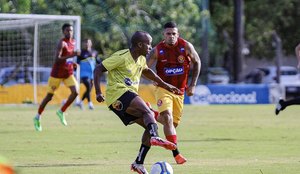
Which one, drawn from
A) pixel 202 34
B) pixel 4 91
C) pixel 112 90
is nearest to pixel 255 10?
pixel 202 34

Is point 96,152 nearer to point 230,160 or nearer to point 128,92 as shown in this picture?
point 230,160

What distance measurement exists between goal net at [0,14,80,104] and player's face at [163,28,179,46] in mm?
17996

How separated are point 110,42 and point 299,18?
1773cm

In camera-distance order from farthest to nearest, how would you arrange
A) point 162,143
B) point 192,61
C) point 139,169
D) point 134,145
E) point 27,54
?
point 27,54
point 134,145
point 192,61
point 139,169
point 162,143

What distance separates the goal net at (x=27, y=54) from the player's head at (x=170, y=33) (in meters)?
18.0

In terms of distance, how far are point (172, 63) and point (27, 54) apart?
2284 centimetres

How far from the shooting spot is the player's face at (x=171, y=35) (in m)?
13.2

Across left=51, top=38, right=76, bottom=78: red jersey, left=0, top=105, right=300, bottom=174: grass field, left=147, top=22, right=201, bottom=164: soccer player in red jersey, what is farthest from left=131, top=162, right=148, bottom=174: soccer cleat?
left=51, top=38, right=76, bottom=78: red jersey

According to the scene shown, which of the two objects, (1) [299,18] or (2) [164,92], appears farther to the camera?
(1) [299,18]

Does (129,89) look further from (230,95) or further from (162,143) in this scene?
(230,95)

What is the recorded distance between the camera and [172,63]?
13555 millimetres

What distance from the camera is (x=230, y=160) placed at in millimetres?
13062

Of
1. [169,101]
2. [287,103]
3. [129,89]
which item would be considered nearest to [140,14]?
[287,103]

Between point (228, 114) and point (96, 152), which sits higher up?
point (96, 152)
